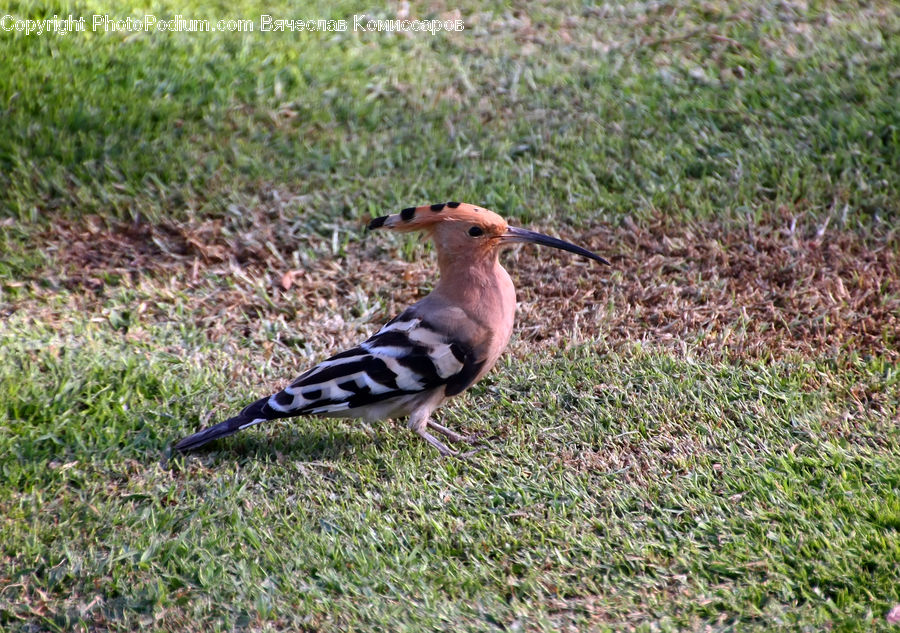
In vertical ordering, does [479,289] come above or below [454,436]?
above

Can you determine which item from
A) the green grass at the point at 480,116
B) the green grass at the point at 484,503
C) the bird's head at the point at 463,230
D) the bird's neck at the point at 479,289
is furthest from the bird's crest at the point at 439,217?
the green grass at the point at 480,116

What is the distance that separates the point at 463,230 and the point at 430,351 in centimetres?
51

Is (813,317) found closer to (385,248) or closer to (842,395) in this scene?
(842,395)

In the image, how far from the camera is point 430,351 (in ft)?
12.4

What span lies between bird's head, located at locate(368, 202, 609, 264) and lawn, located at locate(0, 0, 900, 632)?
0.61 m

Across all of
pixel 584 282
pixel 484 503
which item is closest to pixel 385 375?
pixel 484 503

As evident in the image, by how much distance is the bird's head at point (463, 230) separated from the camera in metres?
3.92

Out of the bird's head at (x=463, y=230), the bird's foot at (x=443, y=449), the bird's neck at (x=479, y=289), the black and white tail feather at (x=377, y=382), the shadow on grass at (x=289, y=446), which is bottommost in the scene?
the shadow on grass at (x=289, y=446)

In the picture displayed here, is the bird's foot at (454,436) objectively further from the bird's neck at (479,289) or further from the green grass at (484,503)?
the bird's neck at (479,289)

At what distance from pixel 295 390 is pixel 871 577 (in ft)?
6.75

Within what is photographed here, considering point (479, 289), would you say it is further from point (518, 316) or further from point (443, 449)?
point (518, 316)

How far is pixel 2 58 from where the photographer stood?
6082 mm

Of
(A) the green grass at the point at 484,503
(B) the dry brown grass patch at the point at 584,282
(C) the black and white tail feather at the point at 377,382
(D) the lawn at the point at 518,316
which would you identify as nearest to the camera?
(A) the green grass at the point at 484,503

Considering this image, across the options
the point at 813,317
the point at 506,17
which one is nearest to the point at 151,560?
the point at 813,317
